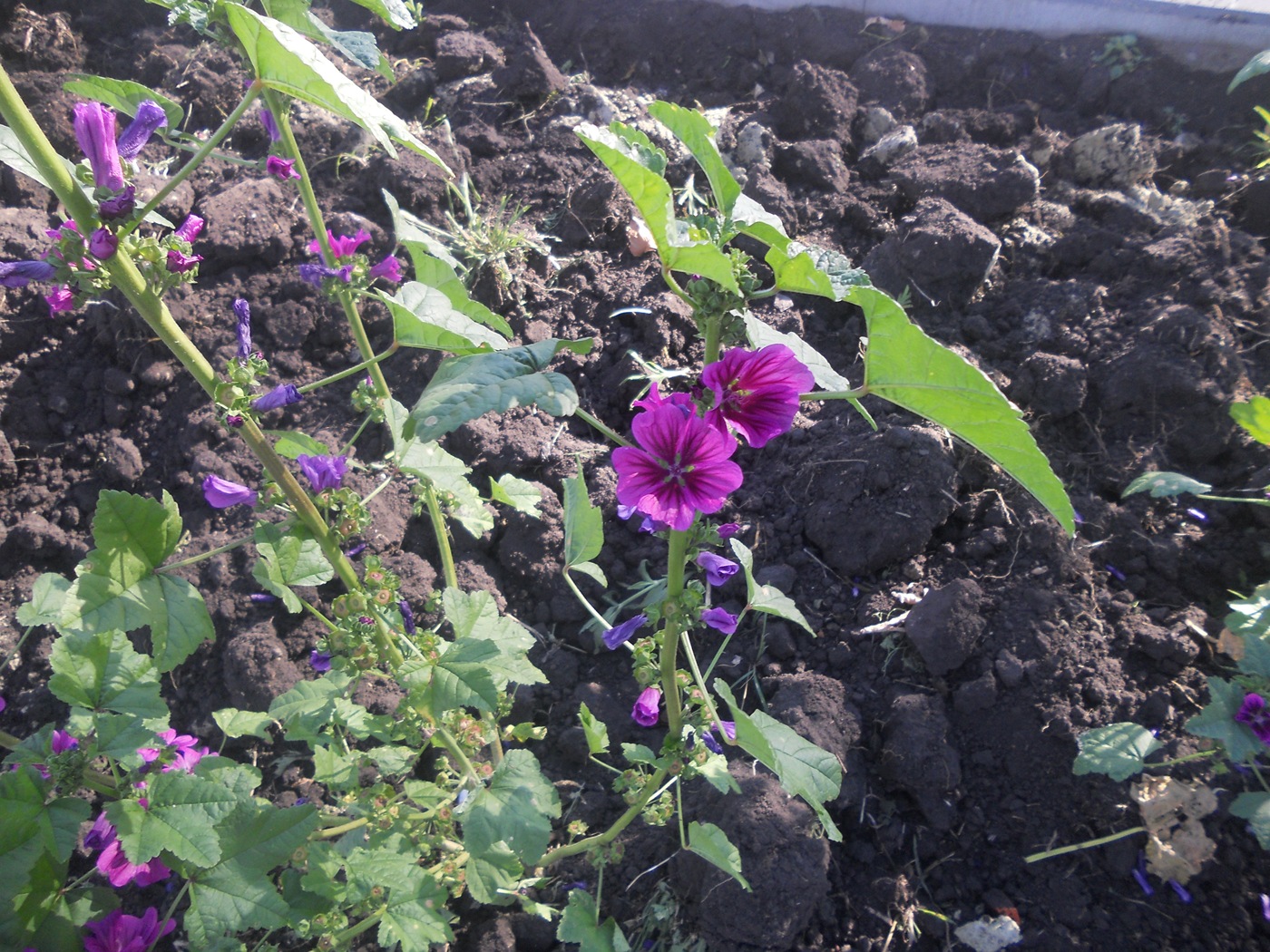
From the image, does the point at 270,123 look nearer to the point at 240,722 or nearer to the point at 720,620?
the point at 240,722

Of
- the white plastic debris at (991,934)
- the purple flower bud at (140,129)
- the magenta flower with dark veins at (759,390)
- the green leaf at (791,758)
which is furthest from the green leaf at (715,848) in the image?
the purple flower bud at (140,129)

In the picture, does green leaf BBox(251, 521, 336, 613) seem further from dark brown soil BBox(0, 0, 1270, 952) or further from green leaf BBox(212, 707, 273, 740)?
dark brown soil BBox(0, 0, 1270, 952)

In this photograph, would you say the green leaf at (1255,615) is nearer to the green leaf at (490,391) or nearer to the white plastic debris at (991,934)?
the white plastic debris at (991,934)

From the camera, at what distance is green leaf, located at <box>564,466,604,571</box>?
1.93 meters

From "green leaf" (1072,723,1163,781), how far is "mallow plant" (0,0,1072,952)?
935mm

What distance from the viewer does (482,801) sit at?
5.57 ft

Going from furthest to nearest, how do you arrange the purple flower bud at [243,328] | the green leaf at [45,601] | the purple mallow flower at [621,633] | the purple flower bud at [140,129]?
the green leaf at [45,601] < the purple mallow flower at [621,633] < the purple flower bud at [243,328] < the purple flower bud at [140,129]

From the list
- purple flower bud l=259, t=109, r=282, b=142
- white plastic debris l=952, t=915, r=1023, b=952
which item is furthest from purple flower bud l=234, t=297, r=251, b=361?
white plastic debris l=952, t=915, r=1023, b=952

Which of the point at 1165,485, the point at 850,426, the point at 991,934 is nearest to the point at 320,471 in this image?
the point at 850,426

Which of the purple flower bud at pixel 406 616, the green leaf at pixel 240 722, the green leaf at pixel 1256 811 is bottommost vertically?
the green leaf at pixel 240 722

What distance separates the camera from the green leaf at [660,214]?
110 cm

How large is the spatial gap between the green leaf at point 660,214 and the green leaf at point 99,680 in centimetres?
138

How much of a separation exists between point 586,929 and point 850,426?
1908 millimetres

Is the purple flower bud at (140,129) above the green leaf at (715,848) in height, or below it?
above
